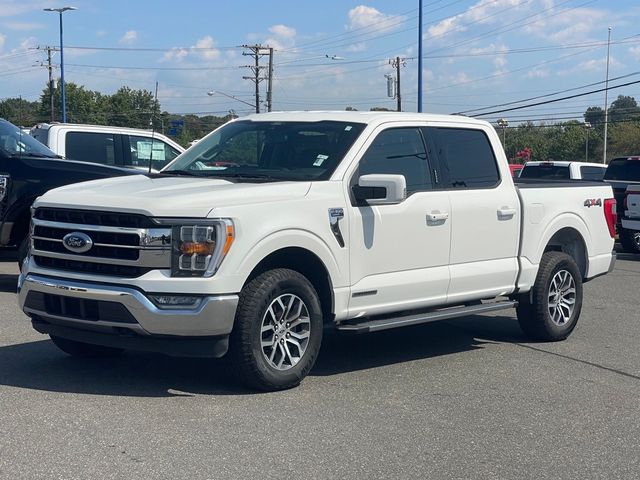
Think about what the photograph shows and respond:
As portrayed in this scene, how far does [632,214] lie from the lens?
18.1m

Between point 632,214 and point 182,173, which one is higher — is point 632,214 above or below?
below

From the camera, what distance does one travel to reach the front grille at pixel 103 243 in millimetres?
6062

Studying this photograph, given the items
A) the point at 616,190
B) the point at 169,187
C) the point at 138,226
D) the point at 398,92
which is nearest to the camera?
the point at 138,226

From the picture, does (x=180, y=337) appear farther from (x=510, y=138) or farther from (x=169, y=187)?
(x=510, y=138)

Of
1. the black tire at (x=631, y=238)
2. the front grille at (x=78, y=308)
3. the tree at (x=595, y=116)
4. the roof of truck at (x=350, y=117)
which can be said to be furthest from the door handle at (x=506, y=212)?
the tree at (x=595, y=116)

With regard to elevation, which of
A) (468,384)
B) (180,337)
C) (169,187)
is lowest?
(468,384)

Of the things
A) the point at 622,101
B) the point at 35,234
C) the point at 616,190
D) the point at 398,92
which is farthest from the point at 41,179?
the point at 622,101

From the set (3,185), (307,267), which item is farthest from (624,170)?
(307,267)

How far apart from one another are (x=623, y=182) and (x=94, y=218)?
48.4ft

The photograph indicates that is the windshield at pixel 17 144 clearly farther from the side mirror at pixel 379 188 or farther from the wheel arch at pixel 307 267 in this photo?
the side mirror at pixel 379 188

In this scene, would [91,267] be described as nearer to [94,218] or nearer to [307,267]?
[94,218]

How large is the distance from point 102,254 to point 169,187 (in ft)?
2.32

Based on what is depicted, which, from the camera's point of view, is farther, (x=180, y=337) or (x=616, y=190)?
(x=616, y=190)

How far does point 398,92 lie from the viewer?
59.7 m
